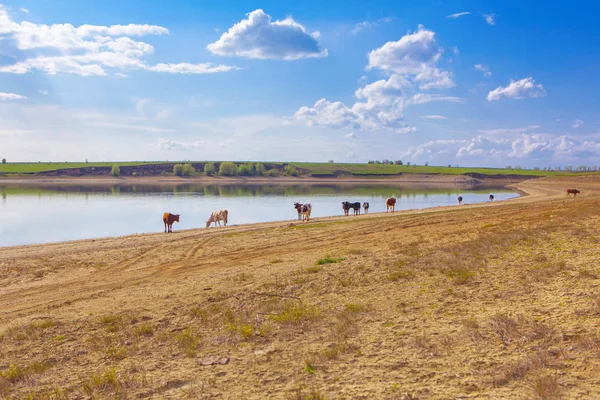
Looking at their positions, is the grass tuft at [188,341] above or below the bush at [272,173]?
below

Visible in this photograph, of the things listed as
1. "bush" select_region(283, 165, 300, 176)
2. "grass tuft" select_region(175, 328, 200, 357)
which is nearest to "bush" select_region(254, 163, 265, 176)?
"bush" select_region(283, 165, 300, 176)

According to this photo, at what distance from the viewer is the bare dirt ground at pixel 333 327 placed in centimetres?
573

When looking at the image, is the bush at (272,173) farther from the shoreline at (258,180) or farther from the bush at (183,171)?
the bush at (183,171)

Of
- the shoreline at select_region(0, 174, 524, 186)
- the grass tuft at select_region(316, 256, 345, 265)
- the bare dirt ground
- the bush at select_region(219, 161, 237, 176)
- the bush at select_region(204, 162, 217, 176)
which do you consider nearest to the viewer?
the bare dirt ground

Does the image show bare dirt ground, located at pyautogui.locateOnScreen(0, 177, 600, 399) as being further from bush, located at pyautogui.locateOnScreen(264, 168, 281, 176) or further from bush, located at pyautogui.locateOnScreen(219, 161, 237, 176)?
bush, located at pyautogui.locateOnScreen(264, 168, 281, 176)

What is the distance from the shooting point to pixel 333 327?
7766 millimetres

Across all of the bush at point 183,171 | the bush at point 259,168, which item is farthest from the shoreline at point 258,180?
the bush at point 259,168

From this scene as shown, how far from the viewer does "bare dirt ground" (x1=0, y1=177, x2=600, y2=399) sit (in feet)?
18.8

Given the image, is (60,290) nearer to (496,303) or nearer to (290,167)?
(496,303)

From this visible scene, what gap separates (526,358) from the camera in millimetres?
5871

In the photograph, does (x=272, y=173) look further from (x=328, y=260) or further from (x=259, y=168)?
(x=328, y=260)

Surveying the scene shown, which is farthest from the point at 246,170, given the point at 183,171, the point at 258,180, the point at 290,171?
the point at 183,171

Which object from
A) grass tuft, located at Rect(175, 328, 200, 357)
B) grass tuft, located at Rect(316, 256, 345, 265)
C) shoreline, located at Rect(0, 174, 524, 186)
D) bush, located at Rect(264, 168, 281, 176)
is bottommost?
grass tuft, located at Rect(175, 328, 200, 357)

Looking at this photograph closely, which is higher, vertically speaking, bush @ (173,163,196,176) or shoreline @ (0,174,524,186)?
bush @ (173,163,196,176)
